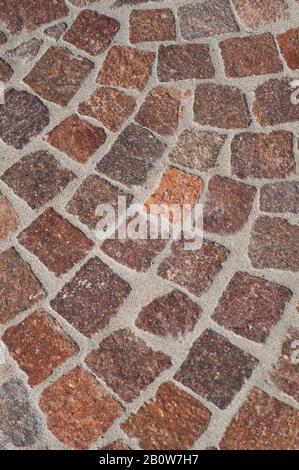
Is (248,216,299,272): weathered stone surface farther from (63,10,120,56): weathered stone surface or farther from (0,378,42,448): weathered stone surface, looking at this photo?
(63,10,120,56): weathered stone surface

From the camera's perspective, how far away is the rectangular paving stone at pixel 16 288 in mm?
2484

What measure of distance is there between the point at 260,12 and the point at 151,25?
47 centimetres

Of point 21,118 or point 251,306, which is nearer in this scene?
point 251,306

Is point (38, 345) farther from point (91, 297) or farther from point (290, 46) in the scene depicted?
point (290, 46)

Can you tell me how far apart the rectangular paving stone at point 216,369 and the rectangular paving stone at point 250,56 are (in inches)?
45.0

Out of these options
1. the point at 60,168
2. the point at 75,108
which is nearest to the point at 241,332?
the point at 60,168

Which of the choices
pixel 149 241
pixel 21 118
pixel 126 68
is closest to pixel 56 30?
pixel 126 68

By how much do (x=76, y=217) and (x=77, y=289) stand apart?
0.28 metres

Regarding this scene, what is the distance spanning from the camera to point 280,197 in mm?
2646

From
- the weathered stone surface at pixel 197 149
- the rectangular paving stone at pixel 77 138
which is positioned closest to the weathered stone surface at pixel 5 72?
the rectangular paving stone at pixel 77 138

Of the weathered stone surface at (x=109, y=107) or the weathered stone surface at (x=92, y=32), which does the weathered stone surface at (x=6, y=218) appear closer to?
the weathered stone surface at (x=109, y=107)

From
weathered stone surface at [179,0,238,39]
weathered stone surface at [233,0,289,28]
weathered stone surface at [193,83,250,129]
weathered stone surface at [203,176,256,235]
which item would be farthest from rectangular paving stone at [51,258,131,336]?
weathered stone surface at [233,0,289,28]
